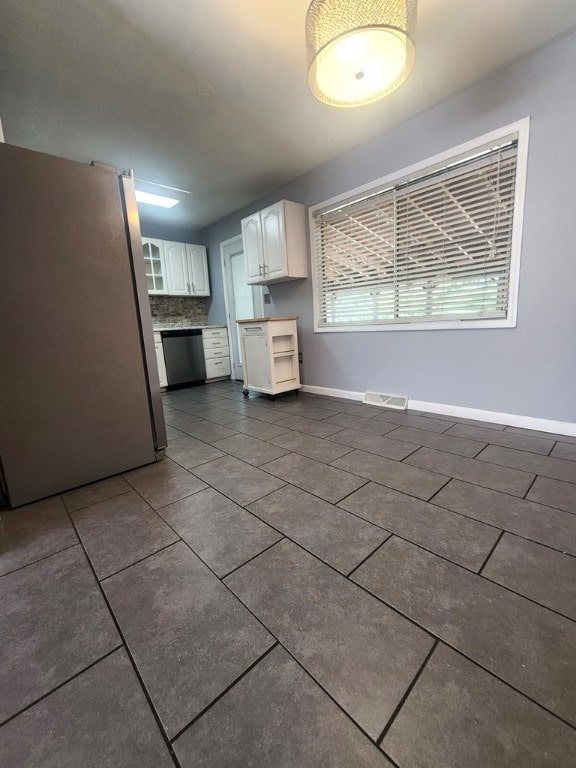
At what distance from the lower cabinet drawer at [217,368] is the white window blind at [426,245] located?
89.3 inches

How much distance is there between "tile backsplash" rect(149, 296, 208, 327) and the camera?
198 inches

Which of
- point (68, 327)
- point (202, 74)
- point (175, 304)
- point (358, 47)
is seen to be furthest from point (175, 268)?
point (358, 47)

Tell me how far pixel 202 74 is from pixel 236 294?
303cm

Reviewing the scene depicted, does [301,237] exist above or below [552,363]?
above

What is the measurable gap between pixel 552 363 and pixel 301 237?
2.61 m

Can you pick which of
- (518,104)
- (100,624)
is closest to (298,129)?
(518,104)

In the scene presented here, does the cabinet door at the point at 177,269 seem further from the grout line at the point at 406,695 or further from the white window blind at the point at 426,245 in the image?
the grout line at the point at 406,695

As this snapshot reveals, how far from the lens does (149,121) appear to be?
2.38 meters

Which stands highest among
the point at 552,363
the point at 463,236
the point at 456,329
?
the point at 463,236

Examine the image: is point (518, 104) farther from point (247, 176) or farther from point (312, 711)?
point (312, 711)

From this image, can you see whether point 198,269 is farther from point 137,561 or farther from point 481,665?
point 481,665

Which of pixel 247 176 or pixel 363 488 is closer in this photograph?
pixel 363 488

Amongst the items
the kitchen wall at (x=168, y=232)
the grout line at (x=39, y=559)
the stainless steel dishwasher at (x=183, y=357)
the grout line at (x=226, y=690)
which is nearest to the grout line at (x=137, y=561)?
the grout line at (x=39, y=559)

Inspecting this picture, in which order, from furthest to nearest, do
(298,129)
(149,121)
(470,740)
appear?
(298,129), (149,121), (470,740)
